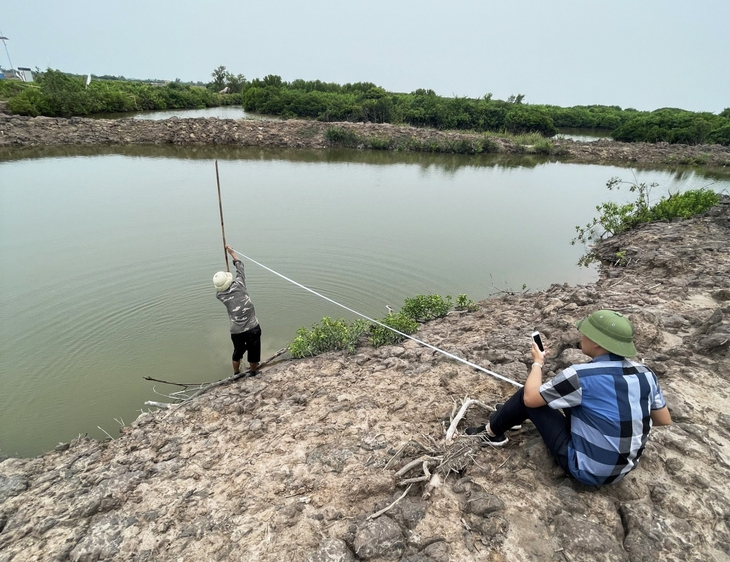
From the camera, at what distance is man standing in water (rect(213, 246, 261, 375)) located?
4332mm

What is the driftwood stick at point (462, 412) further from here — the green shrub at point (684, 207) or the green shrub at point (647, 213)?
the green shrub at point (684, 207)

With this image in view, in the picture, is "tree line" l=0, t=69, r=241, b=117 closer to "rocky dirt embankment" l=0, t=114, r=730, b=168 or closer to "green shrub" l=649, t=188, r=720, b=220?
"rocky dirt embankment" l=0, t=114, r=730, b=168

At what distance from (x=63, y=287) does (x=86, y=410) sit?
132 inches

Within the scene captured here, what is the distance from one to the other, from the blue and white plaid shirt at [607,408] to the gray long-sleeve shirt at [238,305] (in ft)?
11.1

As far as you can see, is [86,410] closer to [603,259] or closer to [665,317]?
[665,317]

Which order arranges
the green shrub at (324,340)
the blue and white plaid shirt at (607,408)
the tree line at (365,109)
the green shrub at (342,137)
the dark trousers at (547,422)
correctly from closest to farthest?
the blue and white plaid shirt at (607,408) → the dark trousers at (547,422) → the green shrub at (324,340) → the green shrub at (342,137) → the tree line at (365,109)

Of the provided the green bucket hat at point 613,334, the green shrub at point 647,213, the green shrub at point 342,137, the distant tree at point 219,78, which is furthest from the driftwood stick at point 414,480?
the distant tree at point 219,78

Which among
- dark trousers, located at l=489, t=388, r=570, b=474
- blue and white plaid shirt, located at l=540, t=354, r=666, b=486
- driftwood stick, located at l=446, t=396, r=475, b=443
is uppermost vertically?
blue and white plaid shirt, located at l=540, t=354, r=666, b=486

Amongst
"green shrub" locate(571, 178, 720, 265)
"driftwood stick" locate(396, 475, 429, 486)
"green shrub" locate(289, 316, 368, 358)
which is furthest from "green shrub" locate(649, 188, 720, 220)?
"driftwood stick" locate(396, 475, 429, 486)

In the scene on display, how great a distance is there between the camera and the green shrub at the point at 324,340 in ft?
16.1

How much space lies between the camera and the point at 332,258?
822 centimetres

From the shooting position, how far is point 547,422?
7.61ft

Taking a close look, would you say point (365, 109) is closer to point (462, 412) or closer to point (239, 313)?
point (239, 313)

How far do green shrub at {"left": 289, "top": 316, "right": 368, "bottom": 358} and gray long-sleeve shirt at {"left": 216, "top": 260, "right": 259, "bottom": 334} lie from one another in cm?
74
